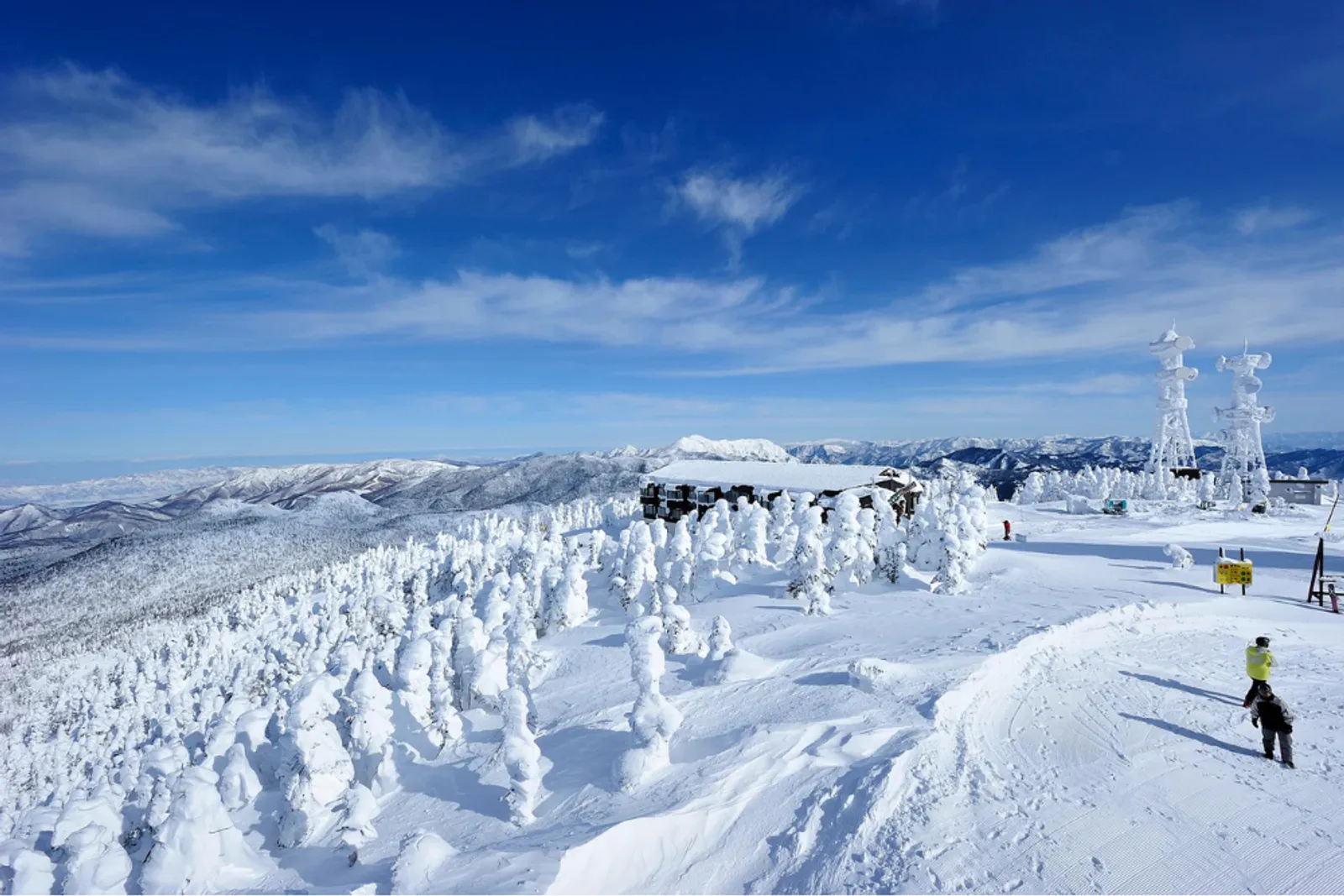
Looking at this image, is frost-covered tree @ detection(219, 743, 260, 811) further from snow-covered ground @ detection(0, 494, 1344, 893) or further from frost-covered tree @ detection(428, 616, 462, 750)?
frost-covered tree @ detection(428, 616, 462, 750)

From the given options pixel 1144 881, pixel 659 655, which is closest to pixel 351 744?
pixel 659 655

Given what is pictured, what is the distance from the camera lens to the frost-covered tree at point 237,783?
10.4 metres

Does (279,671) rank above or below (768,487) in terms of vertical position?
below

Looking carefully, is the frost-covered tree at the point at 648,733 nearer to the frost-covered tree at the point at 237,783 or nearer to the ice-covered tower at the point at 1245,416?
the frost-covered tree at the point at 237,783

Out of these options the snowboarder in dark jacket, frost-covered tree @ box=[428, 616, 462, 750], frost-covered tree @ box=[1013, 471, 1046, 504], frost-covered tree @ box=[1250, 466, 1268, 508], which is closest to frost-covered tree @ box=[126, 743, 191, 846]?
frost-covered tree @ box=[428, 616, 462, 750]

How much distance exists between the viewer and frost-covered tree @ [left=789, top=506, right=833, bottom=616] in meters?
20.3

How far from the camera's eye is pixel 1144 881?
20.8 feet

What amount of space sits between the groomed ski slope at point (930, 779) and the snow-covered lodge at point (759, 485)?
29.3m

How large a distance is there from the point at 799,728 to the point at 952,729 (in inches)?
99.1

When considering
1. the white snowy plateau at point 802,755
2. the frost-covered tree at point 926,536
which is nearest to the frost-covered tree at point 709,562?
the white snowy plateau at point 802,755

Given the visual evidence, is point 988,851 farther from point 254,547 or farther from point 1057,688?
point 254,547

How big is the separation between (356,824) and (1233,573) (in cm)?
2552

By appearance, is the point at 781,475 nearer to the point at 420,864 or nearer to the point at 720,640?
the point at 720,640

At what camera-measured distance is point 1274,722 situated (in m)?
8.63
